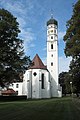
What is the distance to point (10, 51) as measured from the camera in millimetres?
44844

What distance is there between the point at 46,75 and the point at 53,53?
10.0 meters

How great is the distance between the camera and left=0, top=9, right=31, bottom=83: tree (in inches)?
1700

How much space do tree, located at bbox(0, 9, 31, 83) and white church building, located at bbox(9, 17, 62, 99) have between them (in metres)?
30.1

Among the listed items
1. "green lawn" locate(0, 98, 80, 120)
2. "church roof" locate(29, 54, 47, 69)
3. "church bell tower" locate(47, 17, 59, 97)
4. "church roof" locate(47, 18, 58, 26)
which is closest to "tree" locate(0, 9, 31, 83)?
"green lawn" locate(0, 98, 80, 120)

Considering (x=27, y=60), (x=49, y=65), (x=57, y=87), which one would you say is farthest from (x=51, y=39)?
(x=27, y=60)

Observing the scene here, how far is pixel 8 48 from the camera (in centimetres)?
4397

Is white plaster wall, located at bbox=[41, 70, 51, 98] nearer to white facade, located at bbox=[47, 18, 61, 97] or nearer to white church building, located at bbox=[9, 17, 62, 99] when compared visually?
white church building, located at bbox=[9, 17, 62, 99]

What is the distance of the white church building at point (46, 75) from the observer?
78.1 m

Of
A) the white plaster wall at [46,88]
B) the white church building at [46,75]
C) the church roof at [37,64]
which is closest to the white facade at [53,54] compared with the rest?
the white church building at [46,75]

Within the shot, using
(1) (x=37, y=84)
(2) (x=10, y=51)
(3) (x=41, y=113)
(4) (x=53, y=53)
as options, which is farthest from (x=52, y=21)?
(3) (x=41, y=113)

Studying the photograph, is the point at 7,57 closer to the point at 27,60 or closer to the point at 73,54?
the point at 27,60

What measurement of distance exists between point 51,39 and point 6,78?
4718 cm

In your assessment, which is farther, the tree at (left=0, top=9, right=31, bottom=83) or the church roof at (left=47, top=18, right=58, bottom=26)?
the church roof at (left=47, top=18, right=58, bottom=26)

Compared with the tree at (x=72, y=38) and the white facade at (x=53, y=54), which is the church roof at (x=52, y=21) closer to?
the white facade at (x=53, y=54)
